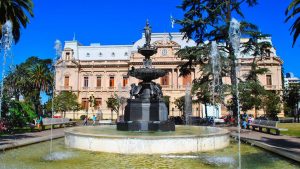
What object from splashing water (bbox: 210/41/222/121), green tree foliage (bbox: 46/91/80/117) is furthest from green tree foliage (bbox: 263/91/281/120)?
green tree foliage (bbox: 46/91/80/117)

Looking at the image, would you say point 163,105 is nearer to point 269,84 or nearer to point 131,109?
point 131,109

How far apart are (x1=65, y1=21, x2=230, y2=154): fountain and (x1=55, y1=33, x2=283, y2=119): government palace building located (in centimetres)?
4568

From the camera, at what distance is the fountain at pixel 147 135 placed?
9203 millimetres

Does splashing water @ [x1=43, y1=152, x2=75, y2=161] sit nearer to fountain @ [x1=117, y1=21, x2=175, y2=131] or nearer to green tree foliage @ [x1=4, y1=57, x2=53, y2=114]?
fountain @ [x1=117, y1=21, x2=175, y2=131]

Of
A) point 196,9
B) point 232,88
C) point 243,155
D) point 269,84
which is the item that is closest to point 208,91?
point 232,88

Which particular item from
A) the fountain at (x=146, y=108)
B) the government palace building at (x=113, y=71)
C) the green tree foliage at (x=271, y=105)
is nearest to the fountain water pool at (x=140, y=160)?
the fountain at (x=146, y=108)

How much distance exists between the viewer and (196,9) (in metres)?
24.4

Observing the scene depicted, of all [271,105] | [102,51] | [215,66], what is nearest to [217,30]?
[215,66]

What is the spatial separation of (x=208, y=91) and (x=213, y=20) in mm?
5478

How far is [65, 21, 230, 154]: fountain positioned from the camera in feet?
30.2

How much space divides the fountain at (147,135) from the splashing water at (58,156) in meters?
0.77

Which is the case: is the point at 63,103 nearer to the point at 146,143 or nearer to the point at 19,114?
the point at 19,114

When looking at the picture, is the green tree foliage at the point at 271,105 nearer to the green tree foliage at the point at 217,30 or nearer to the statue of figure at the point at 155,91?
the green tree foliage at the point at 217,30

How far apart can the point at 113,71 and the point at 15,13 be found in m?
46.1
